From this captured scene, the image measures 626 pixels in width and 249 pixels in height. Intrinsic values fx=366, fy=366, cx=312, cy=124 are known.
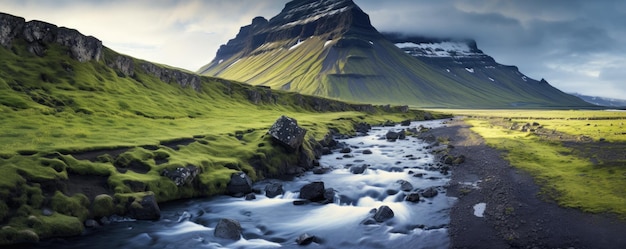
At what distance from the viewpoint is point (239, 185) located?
1591 inches

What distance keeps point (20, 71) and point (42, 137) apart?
4417 cm

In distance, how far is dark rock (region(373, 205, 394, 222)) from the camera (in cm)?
3145

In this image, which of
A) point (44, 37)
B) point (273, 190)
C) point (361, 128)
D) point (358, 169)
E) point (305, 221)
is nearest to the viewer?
point (305, 221)

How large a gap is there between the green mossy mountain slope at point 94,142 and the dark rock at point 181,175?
0.24 meters

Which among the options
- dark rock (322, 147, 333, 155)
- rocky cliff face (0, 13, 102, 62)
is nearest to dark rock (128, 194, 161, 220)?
dark rock (322, 147, 333, 155)

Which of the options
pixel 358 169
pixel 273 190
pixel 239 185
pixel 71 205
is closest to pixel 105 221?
pixel 71 205

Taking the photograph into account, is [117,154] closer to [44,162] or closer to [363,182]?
[44,162]

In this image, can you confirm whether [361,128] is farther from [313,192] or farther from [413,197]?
[413,197]

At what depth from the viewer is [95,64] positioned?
316ft

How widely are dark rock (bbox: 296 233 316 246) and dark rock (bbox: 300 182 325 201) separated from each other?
995cm

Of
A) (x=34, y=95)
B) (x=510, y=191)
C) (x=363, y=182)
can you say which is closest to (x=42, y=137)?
(x=34, y=95)

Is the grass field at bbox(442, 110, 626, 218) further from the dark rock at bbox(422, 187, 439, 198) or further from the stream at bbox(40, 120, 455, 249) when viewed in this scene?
the stream at bbox(40, 120, 455, 249)

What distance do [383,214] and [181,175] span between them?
2104cm

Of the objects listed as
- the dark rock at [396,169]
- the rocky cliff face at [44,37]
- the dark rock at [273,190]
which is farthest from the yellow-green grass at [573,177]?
the rocky cliff face at [44,37]
